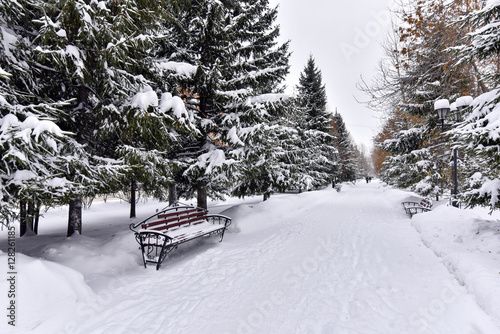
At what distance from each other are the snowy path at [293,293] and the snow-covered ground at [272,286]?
0.02m

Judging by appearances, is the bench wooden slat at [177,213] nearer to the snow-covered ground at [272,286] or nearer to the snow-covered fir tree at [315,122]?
the snow-covered ground at [272,286]

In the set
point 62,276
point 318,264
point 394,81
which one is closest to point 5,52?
point 62,276

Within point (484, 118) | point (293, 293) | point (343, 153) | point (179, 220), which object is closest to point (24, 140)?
point (179, 220)

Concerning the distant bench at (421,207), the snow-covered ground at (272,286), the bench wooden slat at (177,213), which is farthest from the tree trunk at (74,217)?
the distant bench at (421,207)

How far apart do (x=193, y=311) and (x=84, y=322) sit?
1335mm

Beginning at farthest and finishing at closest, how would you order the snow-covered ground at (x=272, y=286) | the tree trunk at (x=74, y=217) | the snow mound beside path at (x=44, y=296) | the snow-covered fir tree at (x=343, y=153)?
the snow-covered fir tree at (x=343, y=153)
the tree trunk at (x=74, y=217)
the snow-covered ground at (x=272, y=286)
the snow mound beside path at (x=44, y=296)

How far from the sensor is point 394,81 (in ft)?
23.3

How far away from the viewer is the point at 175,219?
5898mm

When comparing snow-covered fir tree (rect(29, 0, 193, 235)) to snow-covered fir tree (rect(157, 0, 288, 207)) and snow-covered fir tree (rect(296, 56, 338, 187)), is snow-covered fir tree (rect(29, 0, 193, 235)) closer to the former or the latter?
snow-covered fir tree (rect(157, 0, 288, 207))

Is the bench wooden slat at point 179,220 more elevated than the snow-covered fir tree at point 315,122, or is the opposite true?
the snow-covered fir tree at point 315,122

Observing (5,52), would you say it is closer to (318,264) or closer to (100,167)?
(100,167)

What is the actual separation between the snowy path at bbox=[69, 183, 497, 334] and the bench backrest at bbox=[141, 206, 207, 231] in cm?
71

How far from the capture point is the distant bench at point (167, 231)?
Answer: 4801mm

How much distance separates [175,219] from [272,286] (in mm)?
3068
